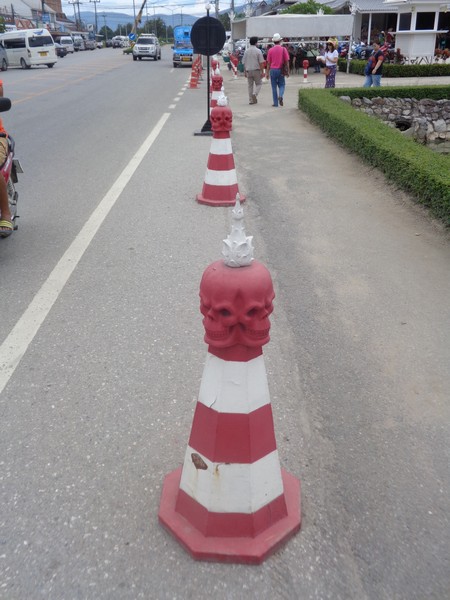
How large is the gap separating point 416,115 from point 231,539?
1812 cm

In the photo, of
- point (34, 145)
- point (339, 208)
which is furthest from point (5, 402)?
point (34, 145)

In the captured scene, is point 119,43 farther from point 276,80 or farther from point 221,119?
point 221,119

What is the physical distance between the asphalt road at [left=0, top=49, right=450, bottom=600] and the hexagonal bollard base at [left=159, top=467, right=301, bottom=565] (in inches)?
1.9

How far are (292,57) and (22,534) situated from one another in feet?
100

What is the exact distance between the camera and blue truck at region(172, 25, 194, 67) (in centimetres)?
3891

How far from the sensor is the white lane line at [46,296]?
386 centimetres

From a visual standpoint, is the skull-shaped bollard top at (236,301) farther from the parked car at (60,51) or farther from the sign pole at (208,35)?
the parked car at (60,51)

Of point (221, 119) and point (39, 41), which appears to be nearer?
point (221, 119)

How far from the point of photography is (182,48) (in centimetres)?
3938

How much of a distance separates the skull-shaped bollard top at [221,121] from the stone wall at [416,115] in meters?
10.6

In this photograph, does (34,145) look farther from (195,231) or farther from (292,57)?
(292,57)

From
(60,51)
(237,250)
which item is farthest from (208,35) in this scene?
(60,51)

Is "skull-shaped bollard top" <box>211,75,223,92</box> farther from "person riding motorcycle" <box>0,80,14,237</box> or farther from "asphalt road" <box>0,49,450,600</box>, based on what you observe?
"person riding motorcycle" <box>0,80,14,237</box>

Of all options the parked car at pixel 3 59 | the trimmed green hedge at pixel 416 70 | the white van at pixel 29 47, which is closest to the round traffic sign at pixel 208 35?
the trimmed green hedge at pixel 416 70
